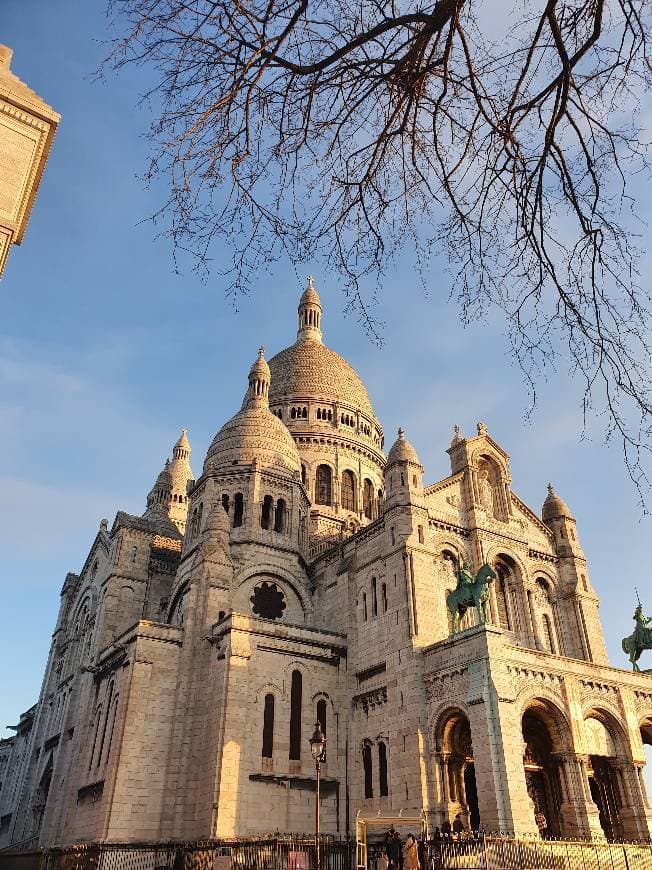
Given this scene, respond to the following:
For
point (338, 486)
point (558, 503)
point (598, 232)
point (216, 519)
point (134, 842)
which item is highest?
point (338, 486)

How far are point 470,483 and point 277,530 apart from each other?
35.1 feet

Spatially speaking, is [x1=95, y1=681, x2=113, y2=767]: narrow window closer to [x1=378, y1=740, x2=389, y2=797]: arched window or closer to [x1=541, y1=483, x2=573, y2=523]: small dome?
[x1=378, y1=740, x2=389, y2=797]: arched window

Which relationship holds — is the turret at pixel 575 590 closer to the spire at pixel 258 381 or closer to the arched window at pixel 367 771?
the arched window at pixel 367 771

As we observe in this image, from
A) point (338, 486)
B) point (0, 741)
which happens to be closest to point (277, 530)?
point (338, 486)

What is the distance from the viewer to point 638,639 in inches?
1198

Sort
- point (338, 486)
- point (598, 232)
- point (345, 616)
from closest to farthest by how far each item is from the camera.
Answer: point (598, 232), point (345, 616), point (338, 486)

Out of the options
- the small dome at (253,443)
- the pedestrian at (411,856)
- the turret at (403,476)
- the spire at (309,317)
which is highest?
the spire at (309,317)

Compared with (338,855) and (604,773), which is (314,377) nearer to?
(604,773)

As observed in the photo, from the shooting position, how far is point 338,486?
46406 mm

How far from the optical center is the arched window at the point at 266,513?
3650 centimetres

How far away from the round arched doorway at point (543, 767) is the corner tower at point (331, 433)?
1693 cm

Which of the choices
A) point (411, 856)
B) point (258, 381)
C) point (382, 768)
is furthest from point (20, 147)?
point (258, 381)

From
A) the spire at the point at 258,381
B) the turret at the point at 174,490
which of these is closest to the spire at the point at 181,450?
the turret at the point at 174,490

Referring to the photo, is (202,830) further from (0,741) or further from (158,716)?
(0,741)
